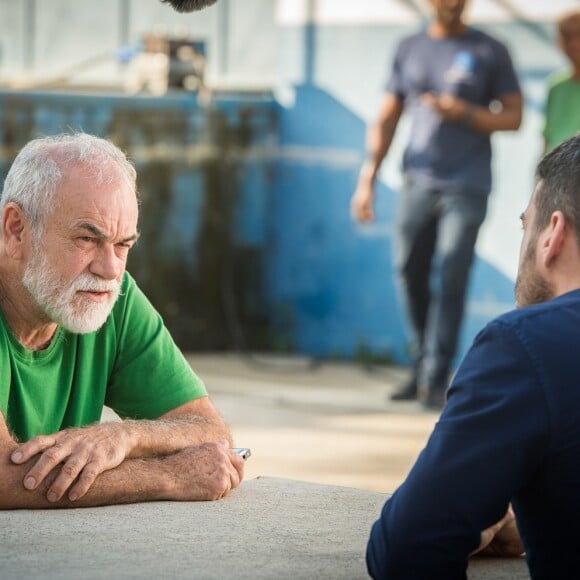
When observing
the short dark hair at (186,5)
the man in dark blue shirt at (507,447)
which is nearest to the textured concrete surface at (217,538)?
the man in dark blue shirt at (507,447)

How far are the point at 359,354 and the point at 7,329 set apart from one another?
6.05 metres

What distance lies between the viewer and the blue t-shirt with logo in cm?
661

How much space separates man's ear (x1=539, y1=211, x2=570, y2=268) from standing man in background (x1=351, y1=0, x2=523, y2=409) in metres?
4.43

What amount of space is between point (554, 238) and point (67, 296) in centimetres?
132

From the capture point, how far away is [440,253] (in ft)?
21.7

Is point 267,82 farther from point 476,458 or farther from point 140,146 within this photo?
point 476,458

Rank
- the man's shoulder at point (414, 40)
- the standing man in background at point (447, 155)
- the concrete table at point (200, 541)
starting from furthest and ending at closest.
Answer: the man's shoulder at point (414, 40) < the standing man in background at point (447, 155) < the concrete table at point (200, 541)

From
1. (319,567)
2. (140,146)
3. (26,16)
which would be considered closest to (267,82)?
(140,146)

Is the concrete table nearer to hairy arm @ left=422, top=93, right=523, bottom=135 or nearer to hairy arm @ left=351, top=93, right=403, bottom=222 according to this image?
hairy arm @ left=422, top=93, right=523, bottom=135

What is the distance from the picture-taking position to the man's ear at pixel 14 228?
3.10m

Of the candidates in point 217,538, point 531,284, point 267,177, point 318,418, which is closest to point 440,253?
point 318,418

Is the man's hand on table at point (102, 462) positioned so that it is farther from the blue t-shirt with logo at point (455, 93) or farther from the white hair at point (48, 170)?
the blue t-shirt with logo at point (455, 93)

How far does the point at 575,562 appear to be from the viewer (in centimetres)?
207

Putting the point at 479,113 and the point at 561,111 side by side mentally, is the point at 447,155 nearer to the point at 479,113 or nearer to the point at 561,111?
the point at 479,113
